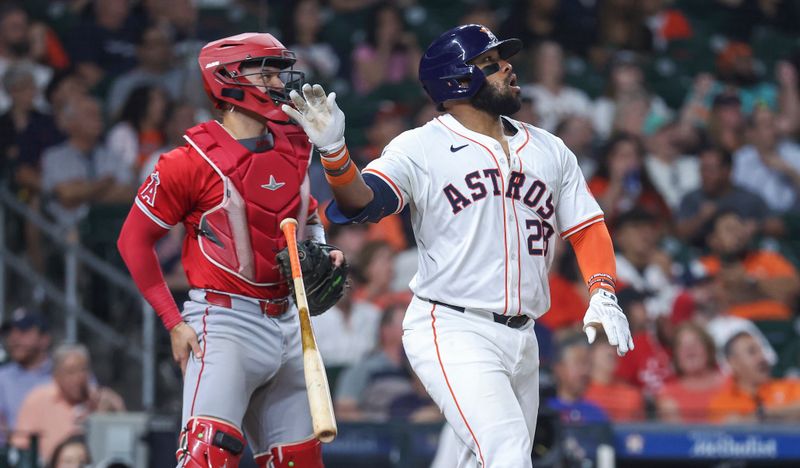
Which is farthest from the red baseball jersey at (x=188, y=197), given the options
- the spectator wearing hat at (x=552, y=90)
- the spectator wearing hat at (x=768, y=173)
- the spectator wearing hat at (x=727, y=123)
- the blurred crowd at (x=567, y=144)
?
the spectator wearing hat at (x=727, y=123)

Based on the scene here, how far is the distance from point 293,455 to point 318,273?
0.64m

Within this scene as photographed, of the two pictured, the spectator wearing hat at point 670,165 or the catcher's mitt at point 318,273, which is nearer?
the catcher's mitt at point 318,273

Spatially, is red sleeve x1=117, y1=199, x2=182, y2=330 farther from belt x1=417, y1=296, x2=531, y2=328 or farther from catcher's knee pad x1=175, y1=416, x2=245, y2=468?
belt x1=417, y1=296, x2=531, y2=328

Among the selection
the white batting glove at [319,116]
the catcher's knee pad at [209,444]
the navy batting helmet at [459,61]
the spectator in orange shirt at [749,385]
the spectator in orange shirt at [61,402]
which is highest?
the navy batting helmet at [459,61]

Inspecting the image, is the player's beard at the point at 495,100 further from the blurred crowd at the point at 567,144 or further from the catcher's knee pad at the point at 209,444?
the blurred crowd at the point at 567,144

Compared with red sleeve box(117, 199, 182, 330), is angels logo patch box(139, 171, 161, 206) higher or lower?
higher

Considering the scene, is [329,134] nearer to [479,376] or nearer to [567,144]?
[479,376]

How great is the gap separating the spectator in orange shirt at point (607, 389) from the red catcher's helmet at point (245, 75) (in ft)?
11.5

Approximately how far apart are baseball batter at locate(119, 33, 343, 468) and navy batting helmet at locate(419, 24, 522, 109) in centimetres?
51

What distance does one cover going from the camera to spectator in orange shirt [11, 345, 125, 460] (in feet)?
23.5

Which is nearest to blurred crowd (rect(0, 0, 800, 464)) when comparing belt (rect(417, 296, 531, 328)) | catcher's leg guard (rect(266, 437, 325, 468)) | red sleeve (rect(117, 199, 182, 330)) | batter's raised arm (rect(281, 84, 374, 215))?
belt (rect(417, 296, 531, 328))

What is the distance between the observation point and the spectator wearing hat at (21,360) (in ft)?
24.3

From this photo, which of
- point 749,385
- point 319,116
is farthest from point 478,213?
point 749,385

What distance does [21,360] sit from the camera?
7559 millimetres
